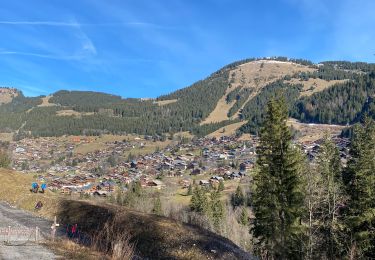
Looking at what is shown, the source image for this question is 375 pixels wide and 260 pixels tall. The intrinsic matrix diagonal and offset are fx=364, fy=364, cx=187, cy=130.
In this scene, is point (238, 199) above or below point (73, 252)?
below

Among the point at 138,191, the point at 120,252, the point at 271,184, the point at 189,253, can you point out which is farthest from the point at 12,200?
the point at 138,191

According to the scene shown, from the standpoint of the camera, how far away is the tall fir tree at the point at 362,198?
3528cm

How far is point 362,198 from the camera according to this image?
119 ft

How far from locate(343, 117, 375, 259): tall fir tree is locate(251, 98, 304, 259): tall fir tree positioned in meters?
5.04

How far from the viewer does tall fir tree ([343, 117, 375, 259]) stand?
35.3 metres

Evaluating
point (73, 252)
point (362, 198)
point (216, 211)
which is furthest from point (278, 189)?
point (216, 211)

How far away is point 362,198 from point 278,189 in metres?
8.15

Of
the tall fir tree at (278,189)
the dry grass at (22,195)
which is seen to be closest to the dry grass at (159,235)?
the dry grass at (22,195)

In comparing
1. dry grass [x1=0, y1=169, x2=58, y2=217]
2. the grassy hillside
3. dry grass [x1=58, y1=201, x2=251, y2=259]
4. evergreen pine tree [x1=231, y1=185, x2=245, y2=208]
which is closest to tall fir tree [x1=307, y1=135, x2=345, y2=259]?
the grassy hillside

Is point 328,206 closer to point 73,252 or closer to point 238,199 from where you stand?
Result: point 73,252

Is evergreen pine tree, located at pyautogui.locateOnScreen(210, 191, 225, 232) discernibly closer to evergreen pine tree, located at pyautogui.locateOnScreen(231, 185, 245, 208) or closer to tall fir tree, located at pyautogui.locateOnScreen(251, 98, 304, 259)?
evergreen pine tree, located at pyautogui.locateOnScreen(231, 185, 245, 208)

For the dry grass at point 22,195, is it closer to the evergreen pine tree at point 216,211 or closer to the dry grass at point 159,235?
the dry grass at point 159,235

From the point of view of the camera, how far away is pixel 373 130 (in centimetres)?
4069

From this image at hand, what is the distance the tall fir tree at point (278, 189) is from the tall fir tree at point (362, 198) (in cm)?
504
